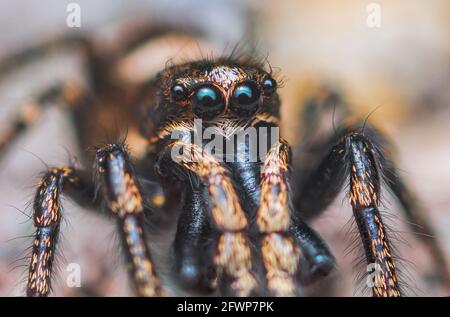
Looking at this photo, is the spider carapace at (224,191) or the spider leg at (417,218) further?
the spider leg at (417,218)

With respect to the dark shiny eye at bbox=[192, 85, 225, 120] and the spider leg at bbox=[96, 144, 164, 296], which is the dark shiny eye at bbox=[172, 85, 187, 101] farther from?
the spider leg at bbox=[96, 144, 164, 296]

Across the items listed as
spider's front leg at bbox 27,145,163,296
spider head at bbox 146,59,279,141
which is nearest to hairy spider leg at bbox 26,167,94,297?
spider's front leg at bbox 27,145,163,296

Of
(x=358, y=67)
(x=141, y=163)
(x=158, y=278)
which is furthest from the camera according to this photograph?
(x=358, y=67)

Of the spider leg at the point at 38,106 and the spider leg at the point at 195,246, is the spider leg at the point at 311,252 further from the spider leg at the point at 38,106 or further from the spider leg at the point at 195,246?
the spider leg at the point at 38,106

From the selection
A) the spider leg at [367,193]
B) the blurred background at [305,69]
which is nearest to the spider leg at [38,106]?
the blurred background at [305,69]

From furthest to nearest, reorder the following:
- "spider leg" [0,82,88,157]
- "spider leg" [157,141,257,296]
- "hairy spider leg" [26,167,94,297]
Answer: "spider leg" [0,82,88,157], "hairy spider leg" [26,167,94,297], "spider leg" [157,141,257,296]
